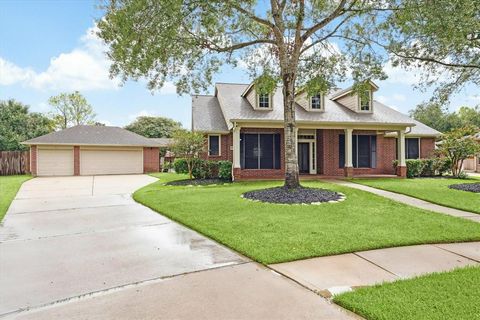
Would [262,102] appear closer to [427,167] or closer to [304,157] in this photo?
[304,157]

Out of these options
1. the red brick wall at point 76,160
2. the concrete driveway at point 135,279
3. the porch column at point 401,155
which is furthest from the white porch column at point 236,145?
the red brick wall at point 76,160

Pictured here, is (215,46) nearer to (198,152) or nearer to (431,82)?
(198,152)

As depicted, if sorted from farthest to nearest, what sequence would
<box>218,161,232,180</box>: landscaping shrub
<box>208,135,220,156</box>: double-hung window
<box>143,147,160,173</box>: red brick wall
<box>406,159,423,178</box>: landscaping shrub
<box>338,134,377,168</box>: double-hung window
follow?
<box>143,147,160,173</box>: red brick wall, <box>338,134,377,168</box>: double-hung window, <box>406,159,423,178</box>: landscaping shrub, <box>208,135,220,156</box>: double-hung window, <box>218,161,232,180</box>: landscaping shrub

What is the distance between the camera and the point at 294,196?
9.17 metres

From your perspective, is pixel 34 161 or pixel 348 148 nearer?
pixel 348 148

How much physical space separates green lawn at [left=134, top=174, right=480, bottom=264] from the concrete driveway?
1.64 ft

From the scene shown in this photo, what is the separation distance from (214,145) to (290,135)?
738 centimetres

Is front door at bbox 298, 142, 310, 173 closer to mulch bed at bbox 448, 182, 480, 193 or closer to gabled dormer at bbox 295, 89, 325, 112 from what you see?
gabled dormer at bbox 295, 89, 325, 112

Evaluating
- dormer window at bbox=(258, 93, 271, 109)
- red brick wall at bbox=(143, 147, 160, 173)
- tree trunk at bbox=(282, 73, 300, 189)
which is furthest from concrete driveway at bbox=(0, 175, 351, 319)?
red brick wall at bbox=(143, 147, 160, 173)

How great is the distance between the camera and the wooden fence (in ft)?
74.3

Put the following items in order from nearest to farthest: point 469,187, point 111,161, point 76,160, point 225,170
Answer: point 469,187, point 225,170, point 76,160, point 111,161

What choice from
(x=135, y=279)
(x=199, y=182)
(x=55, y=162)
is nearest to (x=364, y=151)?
(x=199, y=182)

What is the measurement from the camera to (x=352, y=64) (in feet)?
39.6

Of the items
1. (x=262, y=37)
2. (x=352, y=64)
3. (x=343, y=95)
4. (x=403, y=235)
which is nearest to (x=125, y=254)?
(x=403, y=235)
